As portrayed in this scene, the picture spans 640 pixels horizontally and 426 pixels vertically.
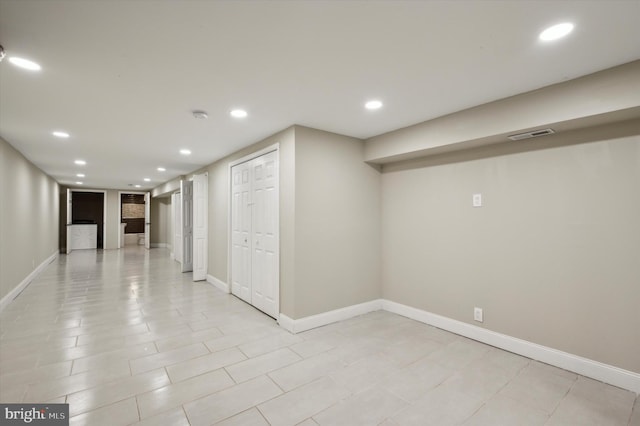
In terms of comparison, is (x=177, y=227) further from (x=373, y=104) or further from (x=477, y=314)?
(x=477, y=314)

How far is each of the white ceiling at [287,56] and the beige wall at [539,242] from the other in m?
0.74

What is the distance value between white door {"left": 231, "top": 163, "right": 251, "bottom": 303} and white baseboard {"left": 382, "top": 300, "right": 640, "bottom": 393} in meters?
2.48

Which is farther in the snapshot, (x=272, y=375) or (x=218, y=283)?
(x=218, y=283)

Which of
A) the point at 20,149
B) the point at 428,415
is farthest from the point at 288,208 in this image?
the point at 20,149

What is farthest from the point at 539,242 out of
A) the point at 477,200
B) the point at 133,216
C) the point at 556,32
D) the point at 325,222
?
the point at 133,216

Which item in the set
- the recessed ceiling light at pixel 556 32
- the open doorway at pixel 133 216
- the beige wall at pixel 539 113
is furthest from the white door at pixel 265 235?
the open doorway at pixel 133 216

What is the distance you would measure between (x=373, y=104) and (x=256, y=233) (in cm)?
238

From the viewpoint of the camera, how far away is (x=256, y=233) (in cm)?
412

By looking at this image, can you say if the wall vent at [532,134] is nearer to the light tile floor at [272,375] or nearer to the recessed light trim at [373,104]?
the recessed light trim at [373,104]

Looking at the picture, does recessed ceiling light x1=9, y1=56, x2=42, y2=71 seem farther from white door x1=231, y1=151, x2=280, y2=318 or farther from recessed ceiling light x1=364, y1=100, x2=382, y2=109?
recessed ceiling light x1=364, y1=100, x2=382, y2=109

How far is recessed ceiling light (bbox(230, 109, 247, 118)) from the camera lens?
116 inches

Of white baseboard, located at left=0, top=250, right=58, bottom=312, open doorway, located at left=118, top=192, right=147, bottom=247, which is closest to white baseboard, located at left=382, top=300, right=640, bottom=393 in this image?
white baseboard, located at left=0, top=250, right=58, bottom=312

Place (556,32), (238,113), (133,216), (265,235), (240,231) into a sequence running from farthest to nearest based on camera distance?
(133,216) → (240,231) → (265,235) → (238,113) → (556,32)

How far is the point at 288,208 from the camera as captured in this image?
11.3ft
